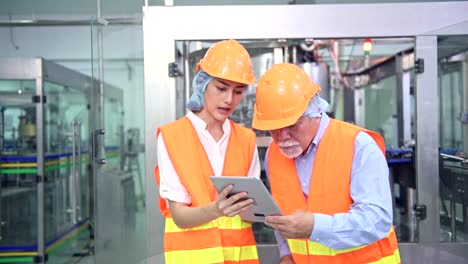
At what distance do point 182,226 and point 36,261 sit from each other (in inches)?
137

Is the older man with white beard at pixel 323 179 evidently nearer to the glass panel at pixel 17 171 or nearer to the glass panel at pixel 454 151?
the glass panel at pixel 454 151

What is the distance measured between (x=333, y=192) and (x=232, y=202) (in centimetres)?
34

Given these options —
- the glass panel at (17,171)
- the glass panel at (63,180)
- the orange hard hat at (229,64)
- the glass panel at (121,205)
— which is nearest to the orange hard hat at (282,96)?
the orange hard hat at (229,64)

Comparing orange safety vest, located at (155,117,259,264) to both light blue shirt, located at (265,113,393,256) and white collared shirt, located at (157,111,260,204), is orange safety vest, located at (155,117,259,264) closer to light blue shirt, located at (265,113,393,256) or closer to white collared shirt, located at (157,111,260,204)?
white collared shirt, located at (157,111,260,204)

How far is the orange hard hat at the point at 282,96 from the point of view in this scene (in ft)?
4.75

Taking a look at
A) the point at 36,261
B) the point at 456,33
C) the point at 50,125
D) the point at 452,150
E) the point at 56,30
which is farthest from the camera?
the point at 56,30

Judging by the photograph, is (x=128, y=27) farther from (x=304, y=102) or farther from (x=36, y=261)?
(x=36, y=261)

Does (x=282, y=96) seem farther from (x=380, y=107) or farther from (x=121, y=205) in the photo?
(x=380, y=107)

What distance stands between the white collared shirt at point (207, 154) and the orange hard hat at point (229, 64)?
20 centimetres

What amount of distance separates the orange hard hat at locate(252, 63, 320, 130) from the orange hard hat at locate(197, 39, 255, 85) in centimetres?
14

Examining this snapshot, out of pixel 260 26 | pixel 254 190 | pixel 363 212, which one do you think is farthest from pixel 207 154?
pixel 260 26

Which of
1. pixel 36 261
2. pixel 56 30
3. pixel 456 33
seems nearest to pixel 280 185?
pixel 456 33

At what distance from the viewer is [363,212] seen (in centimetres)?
137

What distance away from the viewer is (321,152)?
149 cm
